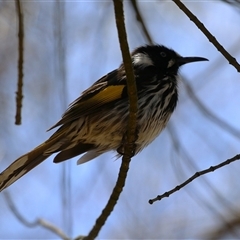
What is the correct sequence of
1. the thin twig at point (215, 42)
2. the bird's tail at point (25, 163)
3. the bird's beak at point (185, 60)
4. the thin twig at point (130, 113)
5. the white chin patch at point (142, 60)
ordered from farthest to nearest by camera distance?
the bird's beak at point (185, 60) < the white chin patch at point (142, 60) < the bird's tail at point (25, 163) < the thin twig at point (215, 42) < the thin twig at point (130, 113)

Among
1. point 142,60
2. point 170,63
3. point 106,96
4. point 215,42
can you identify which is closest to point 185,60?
point 170,63

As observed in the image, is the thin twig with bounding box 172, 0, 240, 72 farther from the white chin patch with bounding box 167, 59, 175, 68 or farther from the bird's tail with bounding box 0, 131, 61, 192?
the bird's tail with bounding box 0, 131, 61, 192

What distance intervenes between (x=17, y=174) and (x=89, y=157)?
0.73 metres

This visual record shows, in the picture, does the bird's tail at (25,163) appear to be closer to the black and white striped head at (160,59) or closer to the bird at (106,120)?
the bird at (106,120)

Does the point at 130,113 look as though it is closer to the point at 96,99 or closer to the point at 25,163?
the point at 96,99

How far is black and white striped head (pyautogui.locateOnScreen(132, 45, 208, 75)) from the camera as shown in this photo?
14.9 ft

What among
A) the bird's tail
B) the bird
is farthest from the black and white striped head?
the bird's tail

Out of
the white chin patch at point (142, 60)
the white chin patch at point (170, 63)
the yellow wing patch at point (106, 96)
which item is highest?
the white chin patch at point (142, 60)

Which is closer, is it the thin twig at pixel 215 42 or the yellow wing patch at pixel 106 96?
the thin twig at pixel 215 42

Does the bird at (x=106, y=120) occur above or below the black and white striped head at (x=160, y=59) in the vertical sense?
below

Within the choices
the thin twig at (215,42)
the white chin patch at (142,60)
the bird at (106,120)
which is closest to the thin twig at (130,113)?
the bird at (106,120)

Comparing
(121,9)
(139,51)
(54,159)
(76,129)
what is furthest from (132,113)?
(139,51)

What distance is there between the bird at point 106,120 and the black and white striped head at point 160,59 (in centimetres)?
10

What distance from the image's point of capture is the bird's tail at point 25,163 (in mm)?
3962
